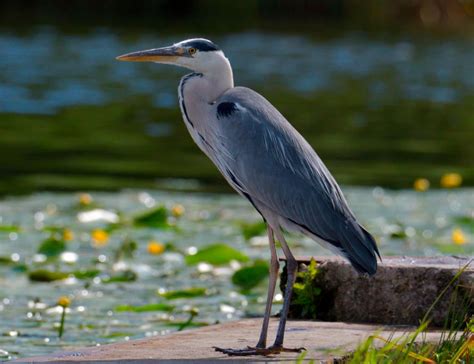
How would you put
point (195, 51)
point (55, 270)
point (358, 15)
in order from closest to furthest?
1. point (195, 51)
2. point (55, 270)
3. point (358, 15)

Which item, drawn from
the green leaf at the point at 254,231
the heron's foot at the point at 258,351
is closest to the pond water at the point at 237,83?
the green leaf at the point at 254,231

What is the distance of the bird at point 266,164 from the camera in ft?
13.0

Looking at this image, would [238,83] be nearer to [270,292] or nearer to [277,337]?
[270,292]

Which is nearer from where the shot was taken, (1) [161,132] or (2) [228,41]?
Answer: (1) [161,132]

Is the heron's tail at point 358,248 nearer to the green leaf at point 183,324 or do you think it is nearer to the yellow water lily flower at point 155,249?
the green leaf at point 183,324

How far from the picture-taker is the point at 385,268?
4.57m

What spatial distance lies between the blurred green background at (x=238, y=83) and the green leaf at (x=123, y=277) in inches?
122

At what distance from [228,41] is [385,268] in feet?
69.7

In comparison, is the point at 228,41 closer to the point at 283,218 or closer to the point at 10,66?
the point at 10,66

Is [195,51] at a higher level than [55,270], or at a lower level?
higher

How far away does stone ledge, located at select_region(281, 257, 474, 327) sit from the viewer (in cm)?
447

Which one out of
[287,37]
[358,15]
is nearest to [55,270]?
[287,37]

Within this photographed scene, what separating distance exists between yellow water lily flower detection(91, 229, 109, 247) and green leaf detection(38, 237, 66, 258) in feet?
0.89

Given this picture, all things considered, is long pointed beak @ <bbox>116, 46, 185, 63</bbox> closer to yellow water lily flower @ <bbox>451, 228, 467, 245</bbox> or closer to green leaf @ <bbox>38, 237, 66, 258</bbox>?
green leaf @ <bbox>38, 237, 66, 258</bbox>
